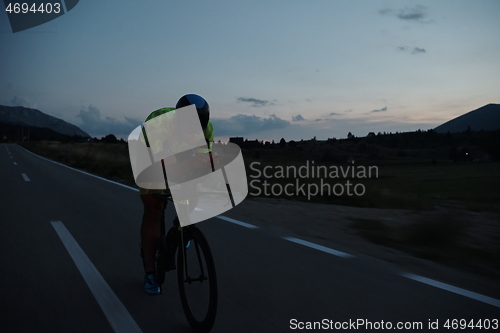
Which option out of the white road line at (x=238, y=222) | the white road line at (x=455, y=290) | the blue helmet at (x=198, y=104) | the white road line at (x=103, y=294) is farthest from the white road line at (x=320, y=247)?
the blue helmet at (x=198, y=104)

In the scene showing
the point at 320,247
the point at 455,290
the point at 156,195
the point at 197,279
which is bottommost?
the point at 455,290

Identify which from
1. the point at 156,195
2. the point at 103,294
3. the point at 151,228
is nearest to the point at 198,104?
the point at 156,195

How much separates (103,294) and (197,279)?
1290 mm

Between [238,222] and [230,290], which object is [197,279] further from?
[238,222]

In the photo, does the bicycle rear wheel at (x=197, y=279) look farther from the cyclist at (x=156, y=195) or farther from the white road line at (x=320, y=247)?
the white road line at (x=320, y=247)

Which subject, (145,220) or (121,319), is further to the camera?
(145,220)

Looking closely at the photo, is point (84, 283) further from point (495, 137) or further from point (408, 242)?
point (495, 137)

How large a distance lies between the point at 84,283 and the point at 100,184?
10141 millimetres

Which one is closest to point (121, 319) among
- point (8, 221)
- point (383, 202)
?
point (8, 221)

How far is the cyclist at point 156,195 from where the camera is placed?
116 inches

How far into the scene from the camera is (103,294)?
12.6ft

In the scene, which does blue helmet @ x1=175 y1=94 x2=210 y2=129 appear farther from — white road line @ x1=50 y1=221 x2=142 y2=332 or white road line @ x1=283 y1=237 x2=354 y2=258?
white road line @ x1=283 y1=237 x2=354 y2=258

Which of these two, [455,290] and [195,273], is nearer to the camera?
[195,273]

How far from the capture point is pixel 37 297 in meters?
3.75
